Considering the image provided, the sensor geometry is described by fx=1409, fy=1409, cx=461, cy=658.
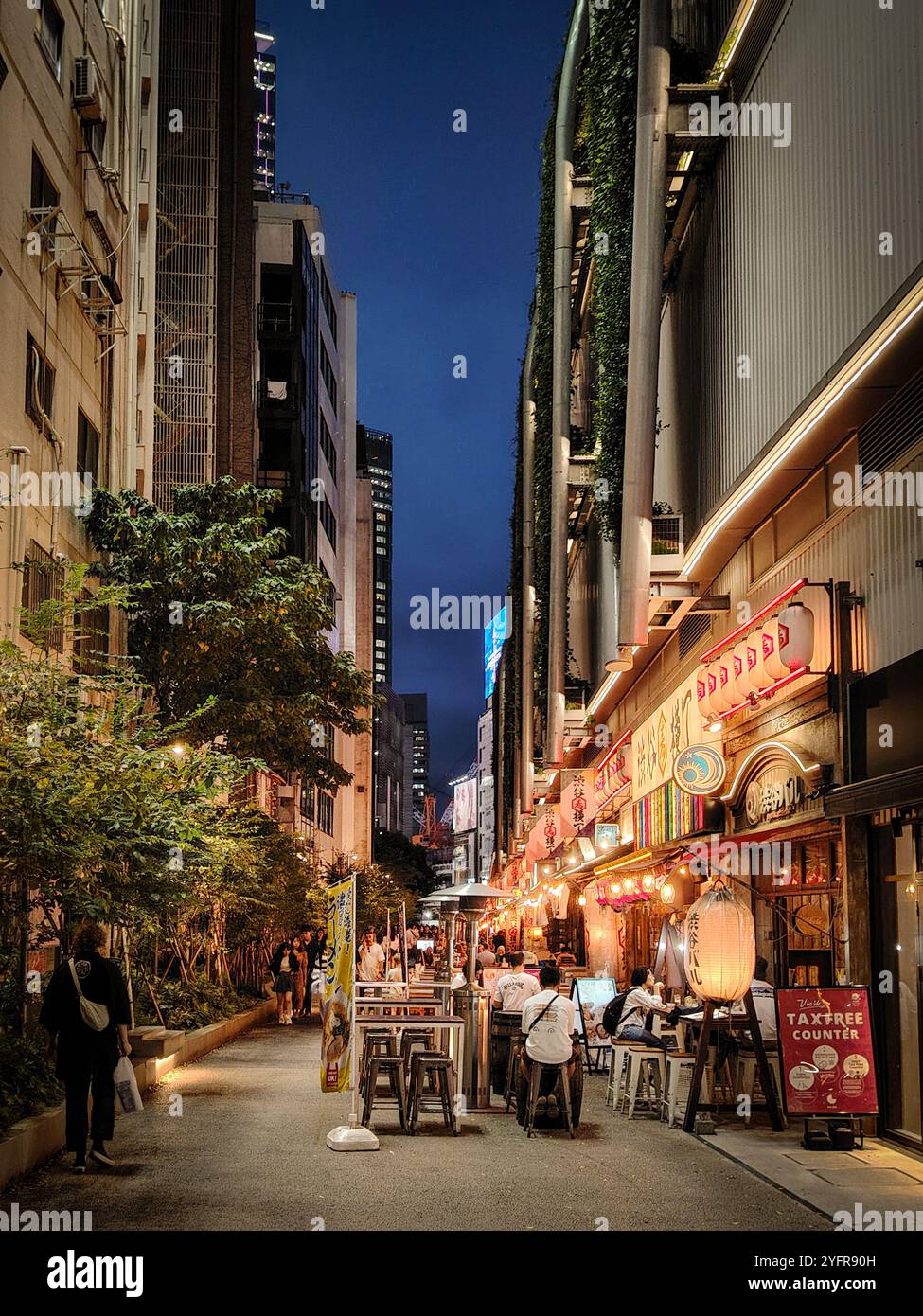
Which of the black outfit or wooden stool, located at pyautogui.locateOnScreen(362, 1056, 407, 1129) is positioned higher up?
the black outfit

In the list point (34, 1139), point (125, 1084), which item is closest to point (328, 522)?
point (125, 1084)

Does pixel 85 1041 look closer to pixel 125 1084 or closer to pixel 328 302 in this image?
pixel 125 1084

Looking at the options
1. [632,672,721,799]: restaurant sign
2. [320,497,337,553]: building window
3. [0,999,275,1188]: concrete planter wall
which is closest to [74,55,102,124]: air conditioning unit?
[632,672,721,799]: restaurant sign

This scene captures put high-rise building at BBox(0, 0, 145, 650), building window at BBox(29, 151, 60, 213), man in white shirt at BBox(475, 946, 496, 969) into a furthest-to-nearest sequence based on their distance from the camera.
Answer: man in white shirt at BBox(475, 946, 496, 969)
building window at BBox(29, 151, 60, 213)
high-rise building at BBox(0, 0, 145, 650)

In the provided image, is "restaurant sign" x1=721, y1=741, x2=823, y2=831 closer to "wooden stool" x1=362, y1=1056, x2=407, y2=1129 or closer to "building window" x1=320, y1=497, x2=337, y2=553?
"wooden stool" x1=362, y1=1056, x2=407, y2=1129

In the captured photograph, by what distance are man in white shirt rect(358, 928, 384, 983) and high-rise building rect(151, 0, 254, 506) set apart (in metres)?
26.3

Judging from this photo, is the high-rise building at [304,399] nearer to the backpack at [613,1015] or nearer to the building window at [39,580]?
the building window at [39,580]

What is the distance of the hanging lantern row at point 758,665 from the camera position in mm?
13219

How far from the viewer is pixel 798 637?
1320 cm

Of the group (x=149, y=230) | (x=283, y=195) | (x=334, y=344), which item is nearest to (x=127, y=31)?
(x=149, y=230)

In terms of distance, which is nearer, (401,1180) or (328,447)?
(401,1180)

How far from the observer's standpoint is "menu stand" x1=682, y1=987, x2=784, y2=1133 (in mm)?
13344

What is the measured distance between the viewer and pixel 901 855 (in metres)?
12.2

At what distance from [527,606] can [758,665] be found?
1148 inches
